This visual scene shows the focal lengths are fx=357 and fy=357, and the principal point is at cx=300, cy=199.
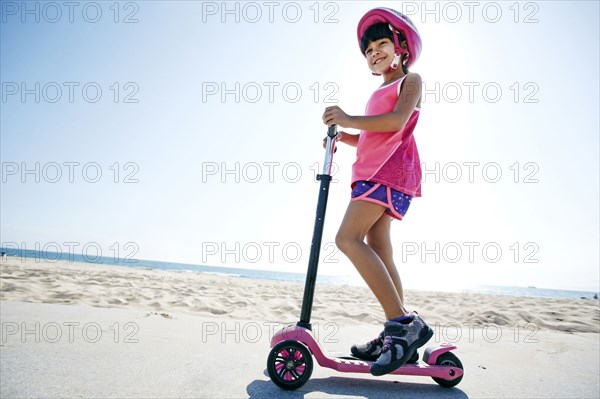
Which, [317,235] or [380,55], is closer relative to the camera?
[317,235]

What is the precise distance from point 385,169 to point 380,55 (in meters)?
0.76

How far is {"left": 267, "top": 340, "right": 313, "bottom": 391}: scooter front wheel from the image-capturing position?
173 cm

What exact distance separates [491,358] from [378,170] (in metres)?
1.64

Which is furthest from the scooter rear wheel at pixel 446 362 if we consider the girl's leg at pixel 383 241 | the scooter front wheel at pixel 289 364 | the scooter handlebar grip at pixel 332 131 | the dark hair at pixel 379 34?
the dark hair at pixel 379 34

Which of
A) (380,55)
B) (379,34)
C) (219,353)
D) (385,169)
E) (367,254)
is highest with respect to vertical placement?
(379,34)

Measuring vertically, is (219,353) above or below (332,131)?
below

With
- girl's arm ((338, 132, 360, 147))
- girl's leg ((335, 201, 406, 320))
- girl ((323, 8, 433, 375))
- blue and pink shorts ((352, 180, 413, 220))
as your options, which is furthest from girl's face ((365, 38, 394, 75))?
girl's leg ((335, 201, 406, 320))

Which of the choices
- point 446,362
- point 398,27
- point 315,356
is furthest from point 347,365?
point 398,27

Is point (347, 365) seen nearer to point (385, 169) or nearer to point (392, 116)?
point (385, 169)

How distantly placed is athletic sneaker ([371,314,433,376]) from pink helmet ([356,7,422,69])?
60.7 inches

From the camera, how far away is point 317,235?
206cm

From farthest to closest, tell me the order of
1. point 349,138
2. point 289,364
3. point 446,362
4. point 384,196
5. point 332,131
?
1. point 349,138
2. point 332,131
3. point 384,196
4. point 446,362
5. point 289,364

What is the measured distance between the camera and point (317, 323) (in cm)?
375

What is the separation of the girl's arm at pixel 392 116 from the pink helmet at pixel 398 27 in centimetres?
24
